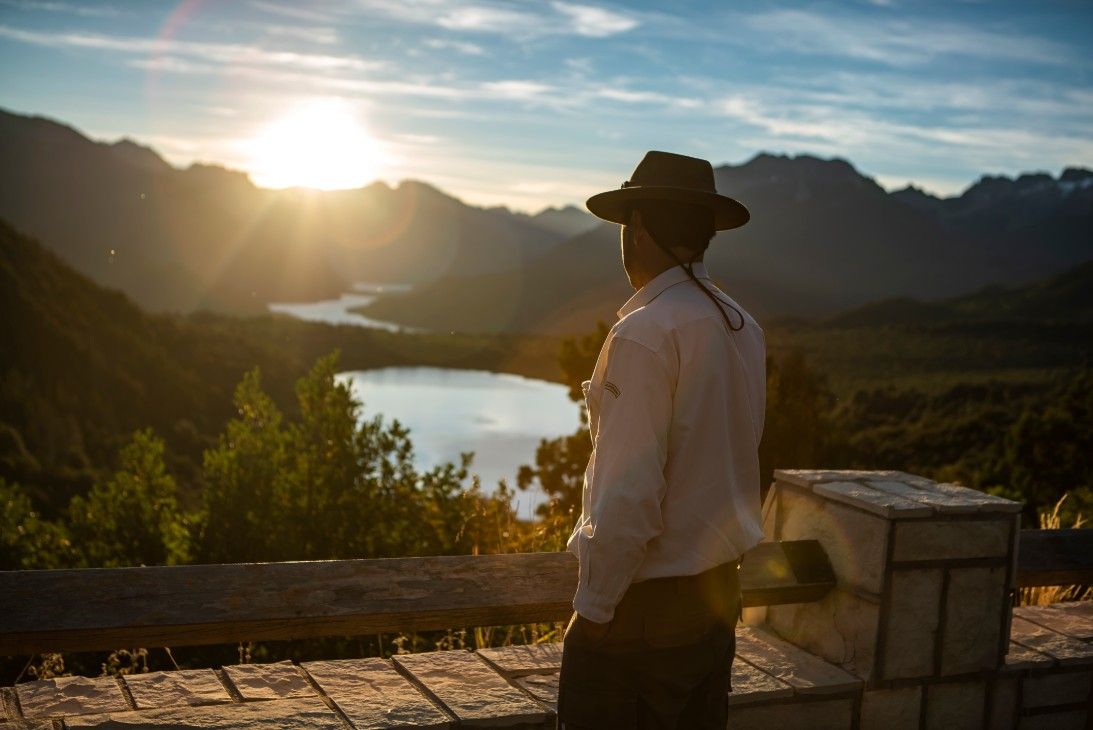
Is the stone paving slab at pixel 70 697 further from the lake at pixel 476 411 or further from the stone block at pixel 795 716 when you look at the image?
the lake at pixel 476 411

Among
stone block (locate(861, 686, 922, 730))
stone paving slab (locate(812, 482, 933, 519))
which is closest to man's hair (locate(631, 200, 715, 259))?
stone paving slab (locate(812, 482, 933, 519))

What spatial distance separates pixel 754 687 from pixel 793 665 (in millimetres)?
301

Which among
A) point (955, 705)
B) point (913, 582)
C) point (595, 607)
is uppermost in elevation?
point (595, 607)

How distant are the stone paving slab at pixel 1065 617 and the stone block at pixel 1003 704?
0.59 m

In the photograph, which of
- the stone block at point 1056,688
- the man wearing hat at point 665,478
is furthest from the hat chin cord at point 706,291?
the stone block at point 1056,688

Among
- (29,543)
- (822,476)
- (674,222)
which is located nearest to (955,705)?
(822,476)

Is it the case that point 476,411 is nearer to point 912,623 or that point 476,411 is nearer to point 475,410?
point 475,410

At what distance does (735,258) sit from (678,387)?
121 meters

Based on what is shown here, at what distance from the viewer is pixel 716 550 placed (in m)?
2.36

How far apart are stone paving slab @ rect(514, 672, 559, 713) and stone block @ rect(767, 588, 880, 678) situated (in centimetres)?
105

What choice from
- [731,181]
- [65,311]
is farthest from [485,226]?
[65,311]

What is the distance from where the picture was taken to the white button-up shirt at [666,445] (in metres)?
2.17

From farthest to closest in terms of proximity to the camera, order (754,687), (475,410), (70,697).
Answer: (475,410), (754,687), (70,697)

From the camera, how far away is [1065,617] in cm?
444
